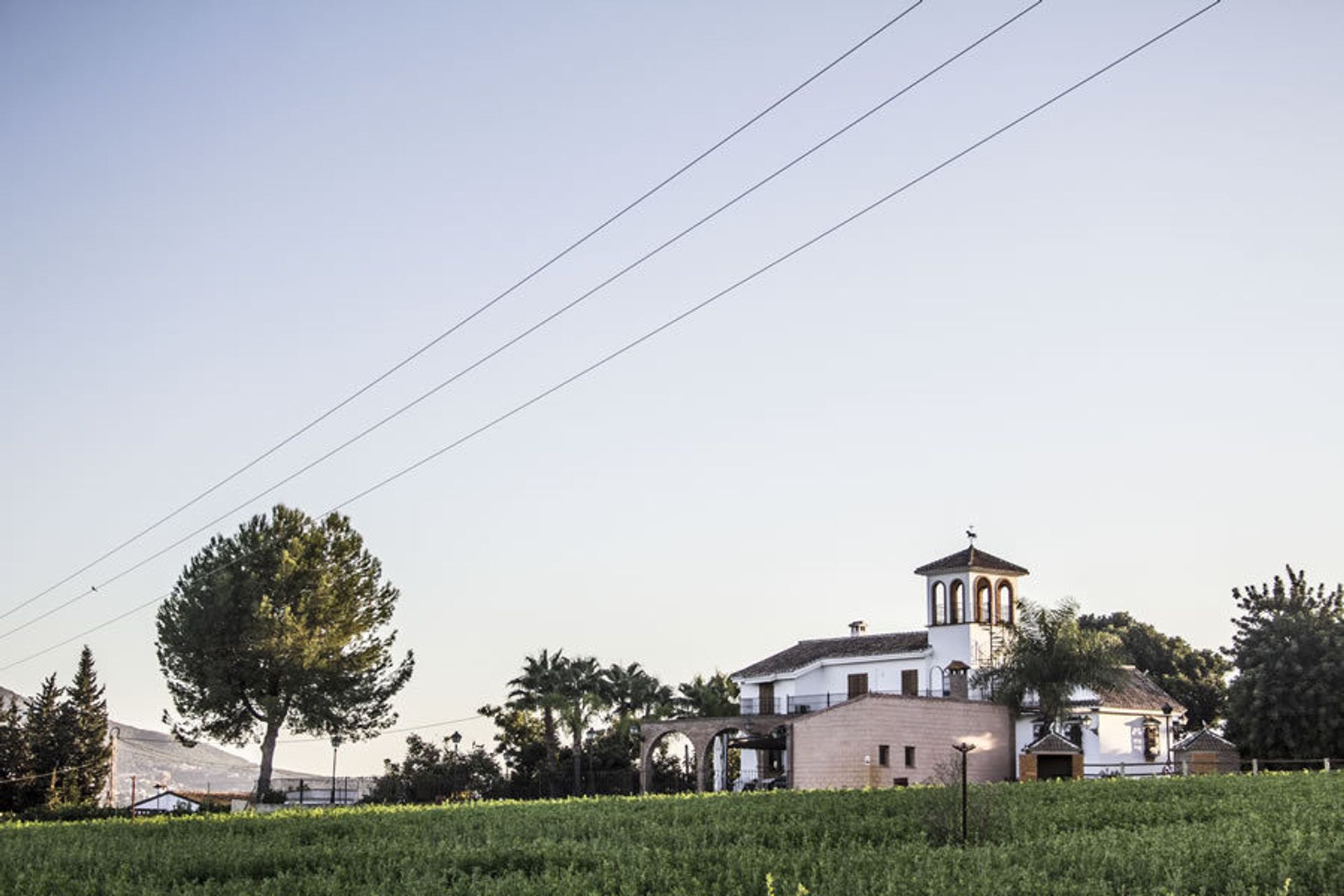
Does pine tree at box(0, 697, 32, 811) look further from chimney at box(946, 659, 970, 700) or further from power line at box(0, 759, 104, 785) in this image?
chimney at box(946, 659, 970, 700)

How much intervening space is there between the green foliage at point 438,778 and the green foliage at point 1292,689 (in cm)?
3171

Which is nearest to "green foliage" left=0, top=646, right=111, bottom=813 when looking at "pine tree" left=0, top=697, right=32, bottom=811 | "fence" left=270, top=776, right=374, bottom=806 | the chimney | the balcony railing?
"pine tree" left=0, top=697, right=32, bottom=811

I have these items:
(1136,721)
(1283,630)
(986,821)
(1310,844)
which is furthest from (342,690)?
(1310,844)

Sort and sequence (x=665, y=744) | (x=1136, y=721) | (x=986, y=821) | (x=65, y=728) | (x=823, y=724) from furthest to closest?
(x=65, y=728) < (x=665, y=744) < (x=1136, y=721) < (x=823, y=724) < (x=986, y=821)

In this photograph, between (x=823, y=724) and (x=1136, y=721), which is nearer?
(x=823, y=724)

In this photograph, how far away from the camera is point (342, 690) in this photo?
210 feet

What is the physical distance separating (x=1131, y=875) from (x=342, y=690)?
51709 millimetres

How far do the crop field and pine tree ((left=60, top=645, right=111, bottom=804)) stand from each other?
4576 cm

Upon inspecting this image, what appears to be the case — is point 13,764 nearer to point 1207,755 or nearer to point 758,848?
point 1207,755

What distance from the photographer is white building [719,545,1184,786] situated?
173 feet

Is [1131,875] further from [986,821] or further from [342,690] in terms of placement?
[342,690]

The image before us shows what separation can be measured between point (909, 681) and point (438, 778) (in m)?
22.4

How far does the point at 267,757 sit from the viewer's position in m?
62.5

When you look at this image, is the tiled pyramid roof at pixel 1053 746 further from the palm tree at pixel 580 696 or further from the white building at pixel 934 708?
the palm tree at pixel 580 696
